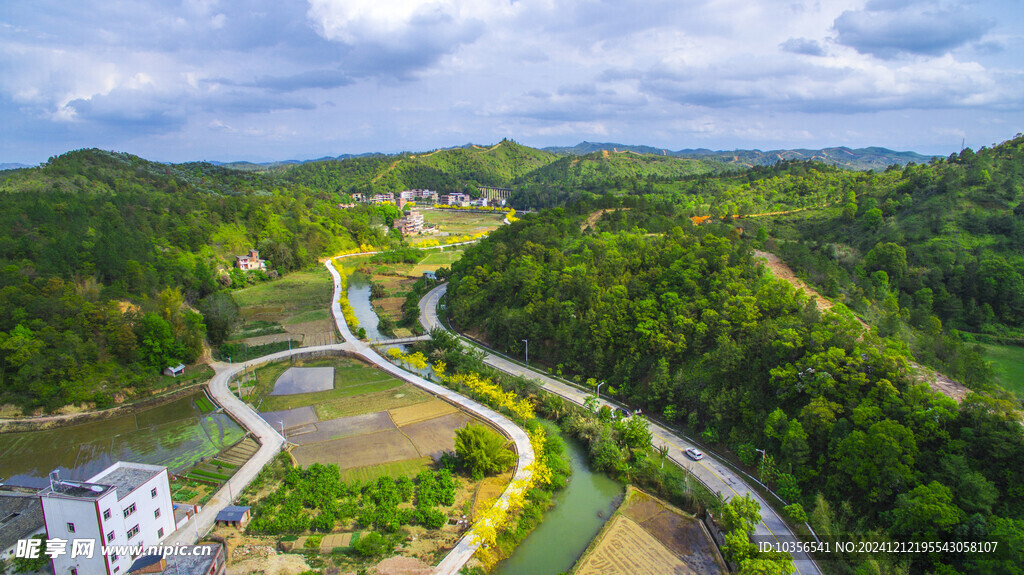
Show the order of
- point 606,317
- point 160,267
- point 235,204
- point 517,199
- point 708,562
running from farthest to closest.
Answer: point 517,199 < point 235,204 < point 160,267 < point 606,317 < point 708,562

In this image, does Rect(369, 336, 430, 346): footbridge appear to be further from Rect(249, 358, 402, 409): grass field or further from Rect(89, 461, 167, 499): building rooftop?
Rect(89, 461, 167, 499): building rooftop

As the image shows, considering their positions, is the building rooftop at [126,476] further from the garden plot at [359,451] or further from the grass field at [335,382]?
the grass field at [335,382]

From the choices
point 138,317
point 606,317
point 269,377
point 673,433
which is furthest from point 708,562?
point 138,317

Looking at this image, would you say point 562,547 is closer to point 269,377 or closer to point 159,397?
point 269,377

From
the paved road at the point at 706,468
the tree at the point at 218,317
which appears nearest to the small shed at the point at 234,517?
the paved road at the point at 706,468

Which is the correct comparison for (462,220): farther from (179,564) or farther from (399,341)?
(179,564)

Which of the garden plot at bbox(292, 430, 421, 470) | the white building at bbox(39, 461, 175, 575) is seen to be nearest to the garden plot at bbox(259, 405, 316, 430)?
the garden plot at bbox(292, 430, 421, 470)
